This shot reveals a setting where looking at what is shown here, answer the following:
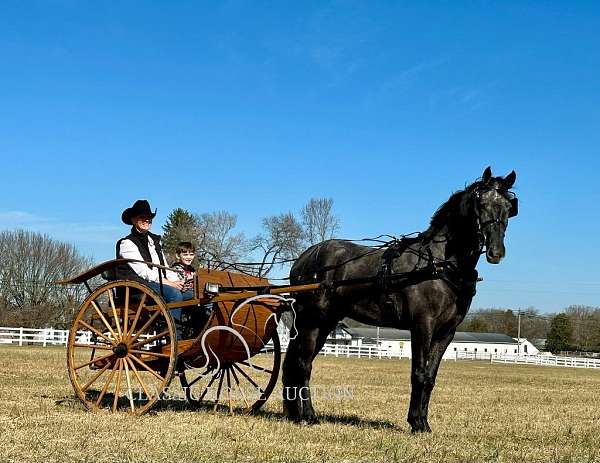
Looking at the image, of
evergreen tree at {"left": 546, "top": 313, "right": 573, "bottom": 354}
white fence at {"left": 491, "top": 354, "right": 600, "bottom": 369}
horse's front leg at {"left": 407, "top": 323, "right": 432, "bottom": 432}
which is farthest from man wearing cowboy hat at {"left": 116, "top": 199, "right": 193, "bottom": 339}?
evergreen tree at {"left": 546, "top": 313, "right": 573, "bottom": 354}

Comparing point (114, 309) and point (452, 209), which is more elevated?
point (452, 209)

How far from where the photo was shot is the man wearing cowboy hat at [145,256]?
962 centimetres

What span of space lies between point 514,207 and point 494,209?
0.87 ft

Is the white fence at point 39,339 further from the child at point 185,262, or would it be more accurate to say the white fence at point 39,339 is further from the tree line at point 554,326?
the tree line at point 554,326

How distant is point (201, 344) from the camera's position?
9156mm

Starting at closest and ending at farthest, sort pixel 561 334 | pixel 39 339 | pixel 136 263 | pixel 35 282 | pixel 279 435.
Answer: pixel 279 435
pixel 136 263
pixel 39 339
pixel 35 282
pixel 561 334

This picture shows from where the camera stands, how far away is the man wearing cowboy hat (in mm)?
9617

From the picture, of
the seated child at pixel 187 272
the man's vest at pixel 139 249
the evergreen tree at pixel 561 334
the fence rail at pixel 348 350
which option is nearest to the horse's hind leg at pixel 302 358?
the seated child at pixel 187 272

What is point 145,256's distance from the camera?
980cm

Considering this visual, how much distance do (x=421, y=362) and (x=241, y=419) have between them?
226 centimetres

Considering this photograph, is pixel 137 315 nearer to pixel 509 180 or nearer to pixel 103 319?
pixel 103 319

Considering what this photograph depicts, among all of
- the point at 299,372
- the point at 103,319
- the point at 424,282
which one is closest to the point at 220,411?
the point at 299,372

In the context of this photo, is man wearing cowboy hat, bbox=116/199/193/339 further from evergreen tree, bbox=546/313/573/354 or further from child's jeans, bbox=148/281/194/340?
evergreen tree, bbox=546/313/573/354

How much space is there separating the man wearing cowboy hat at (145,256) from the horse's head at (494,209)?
3.91 metres
